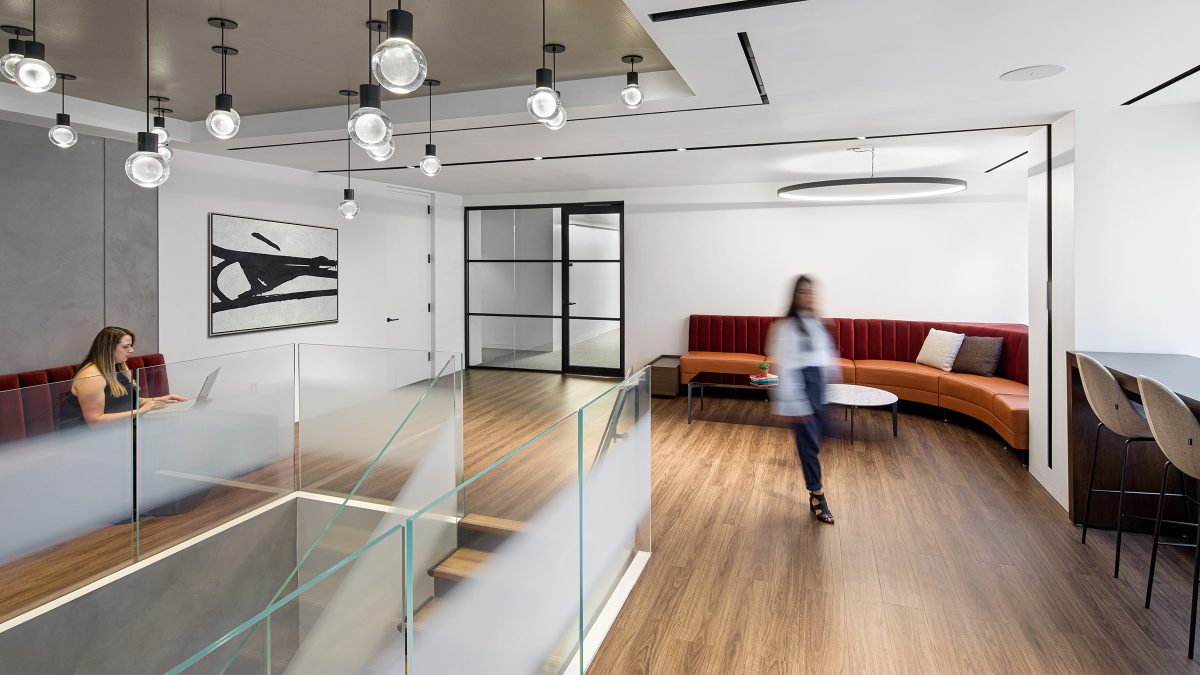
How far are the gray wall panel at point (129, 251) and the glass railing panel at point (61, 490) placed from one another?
197cm

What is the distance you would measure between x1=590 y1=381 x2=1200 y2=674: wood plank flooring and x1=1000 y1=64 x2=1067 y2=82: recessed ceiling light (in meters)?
2.43

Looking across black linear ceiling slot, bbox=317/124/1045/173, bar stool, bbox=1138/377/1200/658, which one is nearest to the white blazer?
bar stool, bbox=1138/377/1200/658

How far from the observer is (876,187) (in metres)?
5.91

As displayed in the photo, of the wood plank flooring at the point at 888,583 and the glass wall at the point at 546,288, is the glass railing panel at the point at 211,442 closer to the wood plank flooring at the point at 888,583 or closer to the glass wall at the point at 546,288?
the wood plank flooring at the point at 888,583

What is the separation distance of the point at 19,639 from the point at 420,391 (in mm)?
2125

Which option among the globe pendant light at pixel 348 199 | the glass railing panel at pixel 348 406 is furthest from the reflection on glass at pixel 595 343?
the glass railing panel at pixel 348 406

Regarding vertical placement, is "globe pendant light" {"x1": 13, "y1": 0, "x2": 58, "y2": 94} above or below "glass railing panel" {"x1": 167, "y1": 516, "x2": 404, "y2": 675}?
above

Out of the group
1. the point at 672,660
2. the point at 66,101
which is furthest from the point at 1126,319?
the point at 66,101

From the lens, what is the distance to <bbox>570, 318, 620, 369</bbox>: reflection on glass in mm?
8695

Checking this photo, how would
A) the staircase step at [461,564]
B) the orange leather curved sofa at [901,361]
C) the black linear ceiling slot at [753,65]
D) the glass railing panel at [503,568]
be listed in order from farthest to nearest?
1. the orange leather curved sofa at [901,361]
2. the black linear ceiling slot at [753,65]
3. the staircase step at [461,564]
4. the glass railing panel at [503,568]

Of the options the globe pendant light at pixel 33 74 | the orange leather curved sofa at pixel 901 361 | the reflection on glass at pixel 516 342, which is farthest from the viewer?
the reflection on glass at pixel 516 342

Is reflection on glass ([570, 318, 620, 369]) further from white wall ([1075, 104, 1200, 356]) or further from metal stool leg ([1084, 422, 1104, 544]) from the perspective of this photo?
metal stool leg ([1084, 422, 1104, 544])

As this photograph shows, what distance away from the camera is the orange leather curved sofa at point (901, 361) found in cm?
544

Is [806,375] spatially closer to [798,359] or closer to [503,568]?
[798,359]
